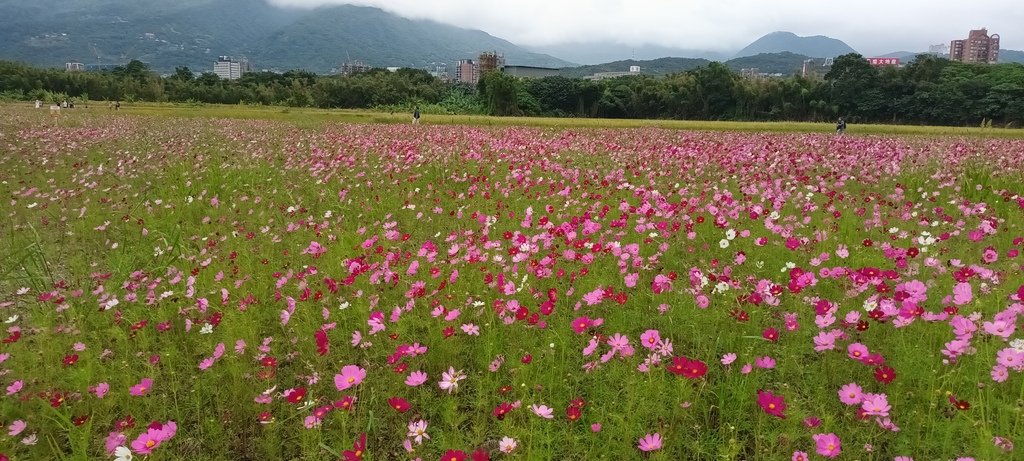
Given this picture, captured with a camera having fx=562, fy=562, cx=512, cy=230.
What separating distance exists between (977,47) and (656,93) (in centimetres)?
14087

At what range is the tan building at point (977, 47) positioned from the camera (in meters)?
144

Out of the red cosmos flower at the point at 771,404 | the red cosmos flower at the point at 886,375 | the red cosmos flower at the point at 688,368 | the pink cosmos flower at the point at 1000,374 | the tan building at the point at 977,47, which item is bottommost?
the red cosmos flower at the point at 771,404

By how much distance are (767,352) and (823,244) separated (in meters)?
1.66

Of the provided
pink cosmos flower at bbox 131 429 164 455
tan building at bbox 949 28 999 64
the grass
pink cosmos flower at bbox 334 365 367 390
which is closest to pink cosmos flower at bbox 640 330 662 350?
pink cosmos flower at bbox 334 365 367 390

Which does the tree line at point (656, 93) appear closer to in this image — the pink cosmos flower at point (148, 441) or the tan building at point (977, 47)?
the pink cosmos flower at point (148, 441)

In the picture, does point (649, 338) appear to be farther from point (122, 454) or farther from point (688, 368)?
point (122, 454)

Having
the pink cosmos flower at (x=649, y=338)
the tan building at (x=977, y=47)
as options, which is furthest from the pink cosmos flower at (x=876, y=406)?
the tan building at (x=977, y=47)

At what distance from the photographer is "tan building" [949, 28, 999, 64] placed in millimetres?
143875

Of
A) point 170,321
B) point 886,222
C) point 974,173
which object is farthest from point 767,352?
point 974,173

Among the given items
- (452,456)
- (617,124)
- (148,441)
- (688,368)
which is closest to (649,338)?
(688,368)

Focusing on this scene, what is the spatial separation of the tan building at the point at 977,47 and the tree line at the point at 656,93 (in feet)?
399

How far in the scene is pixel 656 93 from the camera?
195 ft

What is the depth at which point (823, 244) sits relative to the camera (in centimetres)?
397

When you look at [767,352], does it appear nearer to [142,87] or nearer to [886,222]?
[886,222]
